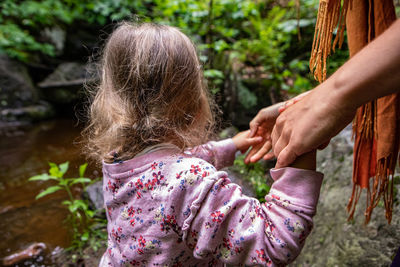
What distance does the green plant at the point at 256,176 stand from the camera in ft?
6.44

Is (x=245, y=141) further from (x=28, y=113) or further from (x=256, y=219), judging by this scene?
(x=28, y=113)

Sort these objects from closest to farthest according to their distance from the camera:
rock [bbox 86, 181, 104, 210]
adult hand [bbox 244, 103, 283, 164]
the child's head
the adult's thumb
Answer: the adult's thumb → the child's head → adult hand [bbox 244, 103, 283, 164] → rock [bbox 86, 181, 104, 210]

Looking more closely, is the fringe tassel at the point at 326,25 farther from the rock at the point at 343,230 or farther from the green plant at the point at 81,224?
the green plant at the point at 81,224

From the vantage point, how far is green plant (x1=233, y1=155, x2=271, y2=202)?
1963 mm

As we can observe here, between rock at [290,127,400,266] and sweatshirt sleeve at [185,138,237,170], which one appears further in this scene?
sweatshirt sleeve at [185,138,237,170]

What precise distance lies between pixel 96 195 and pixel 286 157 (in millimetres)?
2119

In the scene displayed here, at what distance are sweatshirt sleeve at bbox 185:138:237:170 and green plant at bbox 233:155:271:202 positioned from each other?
2.22ft

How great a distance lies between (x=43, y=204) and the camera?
2.63 metres

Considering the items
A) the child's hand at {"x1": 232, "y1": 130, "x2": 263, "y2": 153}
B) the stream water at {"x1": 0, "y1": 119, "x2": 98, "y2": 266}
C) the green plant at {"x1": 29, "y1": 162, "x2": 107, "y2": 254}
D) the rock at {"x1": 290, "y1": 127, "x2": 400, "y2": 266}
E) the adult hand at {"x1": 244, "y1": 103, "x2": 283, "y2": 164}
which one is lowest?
the stream water at {"x1": 0, "y1": 119, "x2": 98, "y2": 266}

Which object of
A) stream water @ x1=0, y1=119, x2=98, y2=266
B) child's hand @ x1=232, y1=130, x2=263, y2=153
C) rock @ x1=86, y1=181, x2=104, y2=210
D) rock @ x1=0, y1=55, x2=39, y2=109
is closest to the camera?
child's hand @ x1=232, y1=130, x2=263, y2=153

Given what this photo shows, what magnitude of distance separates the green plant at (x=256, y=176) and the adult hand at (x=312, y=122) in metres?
1.25

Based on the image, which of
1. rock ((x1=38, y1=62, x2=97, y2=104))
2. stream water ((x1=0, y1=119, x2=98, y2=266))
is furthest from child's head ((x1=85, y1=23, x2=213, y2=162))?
rock ((x1=38, y1=62, x2=97, y2=104))

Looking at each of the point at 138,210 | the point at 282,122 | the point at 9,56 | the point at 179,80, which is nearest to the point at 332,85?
the point at 282,122

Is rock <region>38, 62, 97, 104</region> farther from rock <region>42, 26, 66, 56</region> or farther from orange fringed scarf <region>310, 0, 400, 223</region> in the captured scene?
orange fringed scarf <region>310, 0, 400, 223</region>
